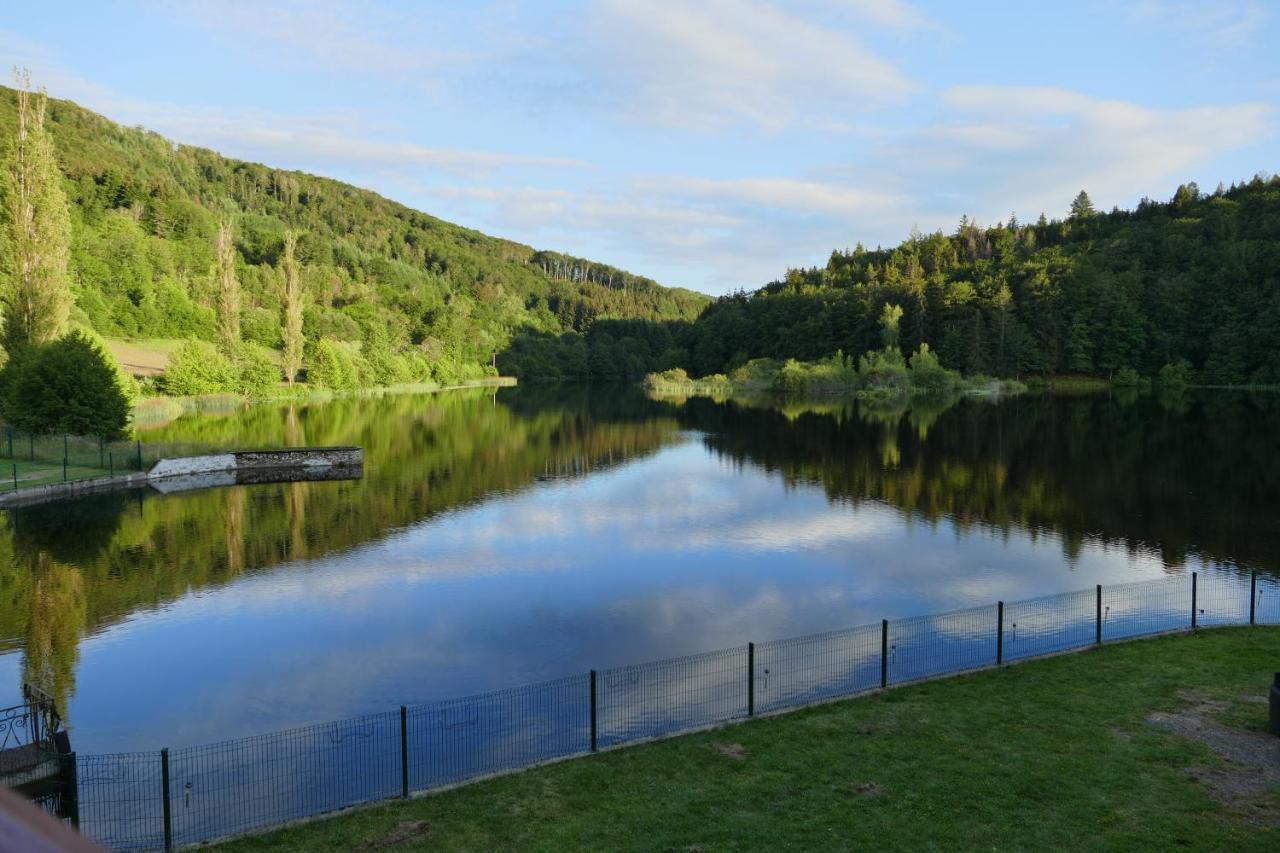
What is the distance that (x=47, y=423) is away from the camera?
47.2m

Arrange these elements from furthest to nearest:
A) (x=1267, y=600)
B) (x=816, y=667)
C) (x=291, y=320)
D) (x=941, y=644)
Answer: (x=291, y=320) < (x=1267, y=600) < (x=941, y=644) < (x=816, y=667)

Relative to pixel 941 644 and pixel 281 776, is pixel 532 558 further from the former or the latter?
pixel 281 776

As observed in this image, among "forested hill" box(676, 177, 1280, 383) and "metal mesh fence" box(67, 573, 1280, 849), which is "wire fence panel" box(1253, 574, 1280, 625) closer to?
"metal mesh fence" box(67, 573, 1280, 849)

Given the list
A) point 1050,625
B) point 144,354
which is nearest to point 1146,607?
point 1050,625

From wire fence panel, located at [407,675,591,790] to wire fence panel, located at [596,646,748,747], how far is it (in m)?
0.56

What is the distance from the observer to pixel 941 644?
2067cm

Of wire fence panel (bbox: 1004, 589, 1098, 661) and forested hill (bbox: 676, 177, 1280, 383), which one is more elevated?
forested hill (bbox: 676, 177, 1280, 383)

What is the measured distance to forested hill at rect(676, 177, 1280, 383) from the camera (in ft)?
429

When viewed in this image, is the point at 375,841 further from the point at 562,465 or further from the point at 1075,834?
the point at 562,465

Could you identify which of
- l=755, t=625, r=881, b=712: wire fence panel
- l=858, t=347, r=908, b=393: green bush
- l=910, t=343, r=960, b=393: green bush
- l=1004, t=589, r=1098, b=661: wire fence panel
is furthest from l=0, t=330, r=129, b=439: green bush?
l=910, t=343, r=960, b=393: green bush

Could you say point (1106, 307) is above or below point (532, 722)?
above

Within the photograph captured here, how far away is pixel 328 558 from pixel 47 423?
93.3ft

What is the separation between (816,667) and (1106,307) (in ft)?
470

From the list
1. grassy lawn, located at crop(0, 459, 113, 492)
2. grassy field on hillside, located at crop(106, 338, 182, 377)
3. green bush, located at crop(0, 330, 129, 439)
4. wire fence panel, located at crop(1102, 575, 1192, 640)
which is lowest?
wire fence panel, located at crop(1102, 575, 1192, 640)
